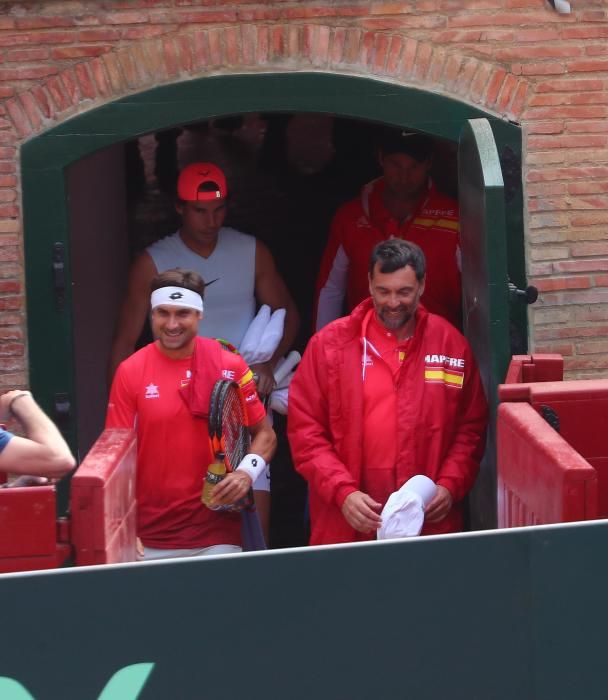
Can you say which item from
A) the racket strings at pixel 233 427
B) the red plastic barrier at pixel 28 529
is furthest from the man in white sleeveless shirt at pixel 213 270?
the red plastic barrier at pixel 28 529

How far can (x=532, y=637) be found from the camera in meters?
3.98

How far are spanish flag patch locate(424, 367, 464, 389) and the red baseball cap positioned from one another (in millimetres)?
1852

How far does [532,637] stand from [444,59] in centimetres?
Answer: 400

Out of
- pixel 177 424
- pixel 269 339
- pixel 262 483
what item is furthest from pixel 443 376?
pixel 269 339

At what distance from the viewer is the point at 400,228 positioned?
754 cm

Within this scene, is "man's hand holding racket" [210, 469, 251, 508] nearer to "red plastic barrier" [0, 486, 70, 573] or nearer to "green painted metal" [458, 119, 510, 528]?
"green painted metal" [458, 119, 510, 528]

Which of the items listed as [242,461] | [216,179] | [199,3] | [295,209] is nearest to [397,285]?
[242,461]

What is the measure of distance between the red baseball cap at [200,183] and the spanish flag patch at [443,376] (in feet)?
6.07

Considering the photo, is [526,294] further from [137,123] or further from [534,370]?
[137,123]

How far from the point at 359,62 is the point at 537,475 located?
3.11 m

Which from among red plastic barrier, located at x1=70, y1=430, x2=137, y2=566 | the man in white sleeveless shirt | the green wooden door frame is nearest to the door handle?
the green wooden door frame

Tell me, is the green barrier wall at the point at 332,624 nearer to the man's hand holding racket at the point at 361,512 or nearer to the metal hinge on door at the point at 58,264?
the man's hand holding racket at the point at 361,512

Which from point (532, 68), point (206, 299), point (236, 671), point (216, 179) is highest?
point (532, 68)

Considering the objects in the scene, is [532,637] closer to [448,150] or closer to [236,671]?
[236,671]
